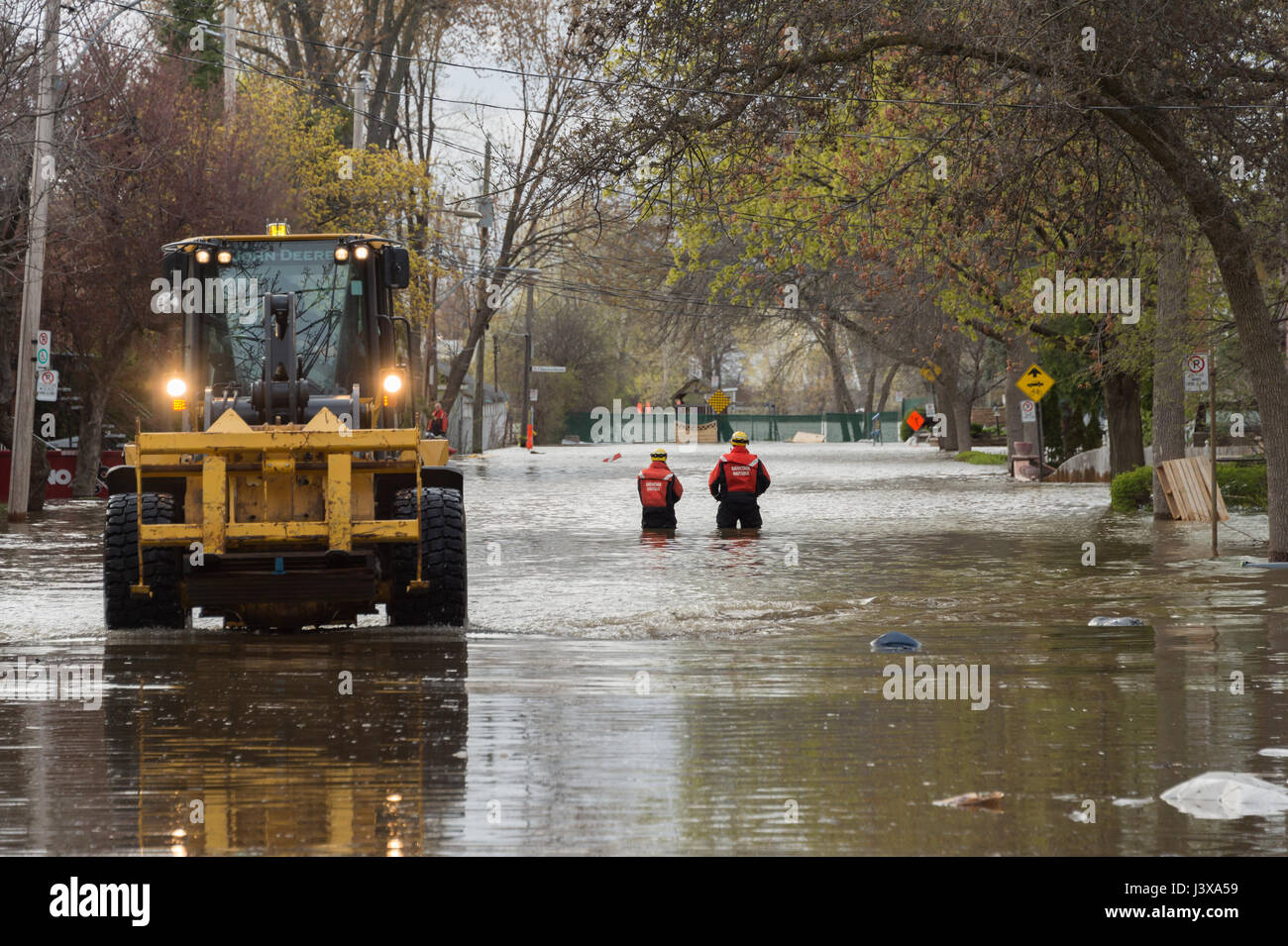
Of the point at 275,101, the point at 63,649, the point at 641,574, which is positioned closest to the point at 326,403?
the point at 63,649

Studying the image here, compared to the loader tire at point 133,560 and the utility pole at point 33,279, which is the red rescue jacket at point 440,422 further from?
the loader tire at point 133,560

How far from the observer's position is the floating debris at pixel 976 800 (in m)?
7.15

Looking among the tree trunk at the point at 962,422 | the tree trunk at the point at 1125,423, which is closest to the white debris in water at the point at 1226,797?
the tree trunk at the point at 1125,423

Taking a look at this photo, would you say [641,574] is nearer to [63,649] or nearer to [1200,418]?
[63,649]

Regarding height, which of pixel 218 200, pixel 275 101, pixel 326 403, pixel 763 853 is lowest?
pixel 763 853

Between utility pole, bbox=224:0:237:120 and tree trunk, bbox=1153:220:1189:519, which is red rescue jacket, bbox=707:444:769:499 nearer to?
tree trunk, bbox=1153:220:1189:519

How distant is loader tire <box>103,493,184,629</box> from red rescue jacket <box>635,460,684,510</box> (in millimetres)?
12402

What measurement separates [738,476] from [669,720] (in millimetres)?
15351

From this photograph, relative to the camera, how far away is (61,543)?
72.9ft

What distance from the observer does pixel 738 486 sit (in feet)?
80.6

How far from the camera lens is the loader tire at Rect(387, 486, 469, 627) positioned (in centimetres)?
1255

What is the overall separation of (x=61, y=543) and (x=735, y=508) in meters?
9.16

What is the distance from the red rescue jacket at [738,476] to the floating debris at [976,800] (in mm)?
16894

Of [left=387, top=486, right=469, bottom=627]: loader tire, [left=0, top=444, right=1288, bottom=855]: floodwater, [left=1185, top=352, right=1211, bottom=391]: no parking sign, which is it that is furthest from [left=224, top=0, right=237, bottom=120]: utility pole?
[left=387, top=486, right=469, bottom=627]: loader tire
